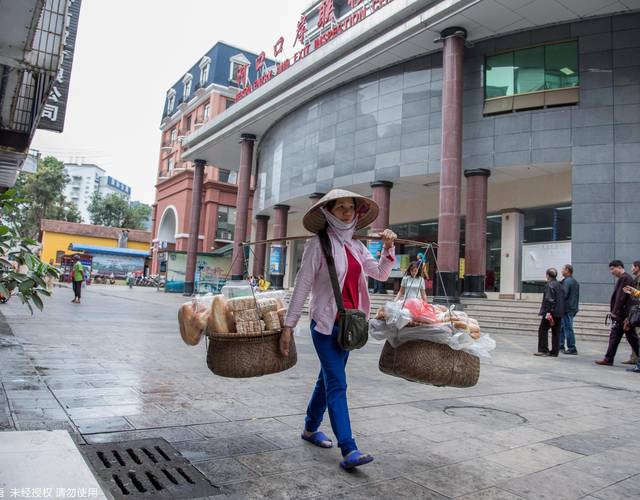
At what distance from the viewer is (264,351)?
3418mm

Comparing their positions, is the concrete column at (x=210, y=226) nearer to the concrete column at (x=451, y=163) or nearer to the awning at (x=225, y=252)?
the awning at (x=225, y=252)

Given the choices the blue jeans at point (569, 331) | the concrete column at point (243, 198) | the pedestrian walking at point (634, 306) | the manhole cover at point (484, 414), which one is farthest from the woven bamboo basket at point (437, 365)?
the concrete column at point (243, 198)

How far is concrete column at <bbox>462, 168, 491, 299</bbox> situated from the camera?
17.9 m

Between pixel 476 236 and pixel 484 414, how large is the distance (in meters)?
14.2

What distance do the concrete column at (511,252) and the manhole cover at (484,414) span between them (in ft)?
53.0

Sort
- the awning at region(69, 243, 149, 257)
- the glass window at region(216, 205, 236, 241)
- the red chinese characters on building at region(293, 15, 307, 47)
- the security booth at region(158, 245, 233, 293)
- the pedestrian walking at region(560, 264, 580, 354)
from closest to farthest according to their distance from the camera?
the pedestrian walking at region(560, 264, 580, 354) → the red chinese characters on building at region(293, 15, 307, 47) → the security booth at region(158, 245, 233, 293) → the glass window at region(216, 205, 236, 241) → the awning at region(69, 243, 149, 257)

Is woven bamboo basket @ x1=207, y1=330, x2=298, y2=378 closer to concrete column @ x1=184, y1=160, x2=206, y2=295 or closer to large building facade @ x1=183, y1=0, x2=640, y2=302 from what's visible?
large building facade @ x1=183, y1=0, x2=640, y2=302

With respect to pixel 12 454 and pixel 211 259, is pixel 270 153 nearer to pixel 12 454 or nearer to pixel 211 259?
pixel 211 259

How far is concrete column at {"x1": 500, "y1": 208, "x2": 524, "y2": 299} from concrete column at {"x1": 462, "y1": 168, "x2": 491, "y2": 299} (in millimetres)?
2597

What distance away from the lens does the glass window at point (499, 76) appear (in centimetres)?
1838

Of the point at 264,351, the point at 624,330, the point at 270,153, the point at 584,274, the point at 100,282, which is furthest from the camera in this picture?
the point at 100,282

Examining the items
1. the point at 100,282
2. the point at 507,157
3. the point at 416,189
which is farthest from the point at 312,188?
the point at 100,282

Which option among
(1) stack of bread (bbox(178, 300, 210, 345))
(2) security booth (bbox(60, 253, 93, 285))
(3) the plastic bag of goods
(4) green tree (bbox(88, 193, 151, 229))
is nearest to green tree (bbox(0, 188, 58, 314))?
(1) stack of bread (bbox(178, 300, 210, 345))

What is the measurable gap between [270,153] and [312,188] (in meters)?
6.22
